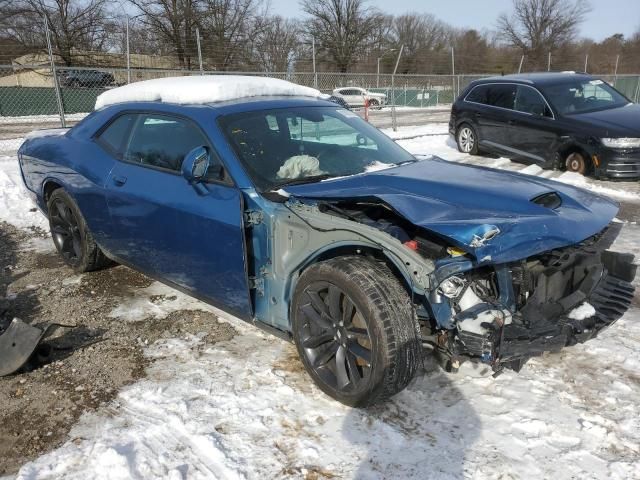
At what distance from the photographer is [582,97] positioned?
30.2ft

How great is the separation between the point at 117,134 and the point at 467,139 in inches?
323

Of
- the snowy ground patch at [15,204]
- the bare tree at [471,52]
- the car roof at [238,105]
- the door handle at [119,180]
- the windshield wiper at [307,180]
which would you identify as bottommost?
the snowy ground patch at [15,204]

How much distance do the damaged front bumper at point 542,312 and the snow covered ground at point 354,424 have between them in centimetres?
33

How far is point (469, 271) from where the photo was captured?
8.64ft

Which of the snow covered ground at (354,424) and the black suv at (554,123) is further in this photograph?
the black suv at (554,123)

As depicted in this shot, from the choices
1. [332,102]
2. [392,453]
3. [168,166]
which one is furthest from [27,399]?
[332,102]

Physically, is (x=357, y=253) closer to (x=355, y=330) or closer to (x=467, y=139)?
(x=355, y=330)

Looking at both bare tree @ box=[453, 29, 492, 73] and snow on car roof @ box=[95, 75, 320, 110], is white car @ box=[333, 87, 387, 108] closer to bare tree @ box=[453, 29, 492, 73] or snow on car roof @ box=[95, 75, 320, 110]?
bare tree @ box=[453, 29, 492, 73]

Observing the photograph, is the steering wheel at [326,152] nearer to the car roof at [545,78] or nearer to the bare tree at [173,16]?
the car roof at [545,78]

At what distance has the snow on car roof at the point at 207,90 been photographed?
3.79 metres

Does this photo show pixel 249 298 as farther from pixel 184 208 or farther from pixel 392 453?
pixel 392 453

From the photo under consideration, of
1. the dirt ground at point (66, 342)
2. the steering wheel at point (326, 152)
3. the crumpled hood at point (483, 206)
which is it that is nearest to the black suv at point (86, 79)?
the dirt ground at point (66, 342)

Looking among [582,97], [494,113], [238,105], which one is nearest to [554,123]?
[582,97]

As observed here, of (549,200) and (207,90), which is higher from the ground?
(207,90)
